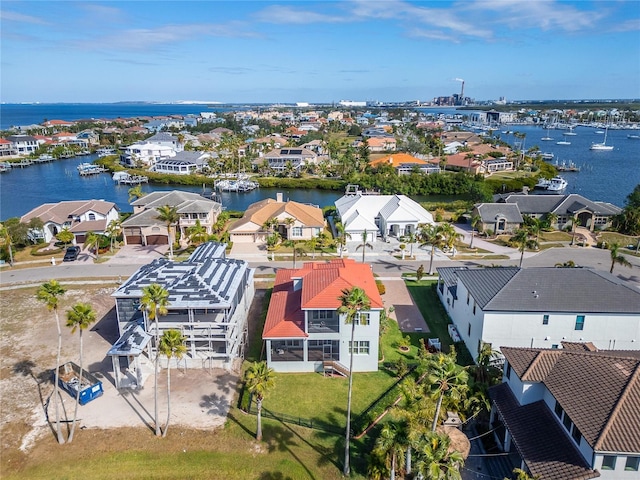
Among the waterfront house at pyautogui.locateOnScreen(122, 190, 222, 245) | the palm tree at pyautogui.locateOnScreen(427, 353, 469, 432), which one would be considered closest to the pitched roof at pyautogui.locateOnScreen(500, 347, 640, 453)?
the palm tree at pyautogui.locateOnScreen(427, 353, 469, 432)

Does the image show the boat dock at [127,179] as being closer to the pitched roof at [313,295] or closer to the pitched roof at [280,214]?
the pitched roof at [280,214]

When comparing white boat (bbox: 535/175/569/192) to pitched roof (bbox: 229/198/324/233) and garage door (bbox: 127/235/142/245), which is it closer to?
pitched roof (bbox: 229/198/324/233)

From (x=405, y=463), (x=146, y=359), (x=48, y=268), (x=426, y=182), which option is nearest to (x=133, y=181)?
(x=48, y=268)

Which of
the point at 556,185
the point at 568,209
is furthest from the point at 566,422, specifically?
the point at 556,185

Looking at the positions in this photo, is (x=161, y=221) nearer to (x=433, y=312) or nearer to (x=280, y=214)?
(x=280, y=214)

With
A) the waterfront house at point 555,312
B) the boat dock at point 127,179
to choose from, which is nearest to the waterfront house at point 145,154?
the boat dock at point 127,179

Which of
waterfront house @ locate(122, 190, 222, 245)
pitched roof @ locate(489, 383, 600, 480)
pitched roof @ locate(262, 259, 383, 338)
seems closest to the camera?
pitched roof @ locate(489, 383, 600, 480)

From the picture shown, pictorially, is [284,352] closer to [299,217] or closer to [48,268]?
[299,217]
